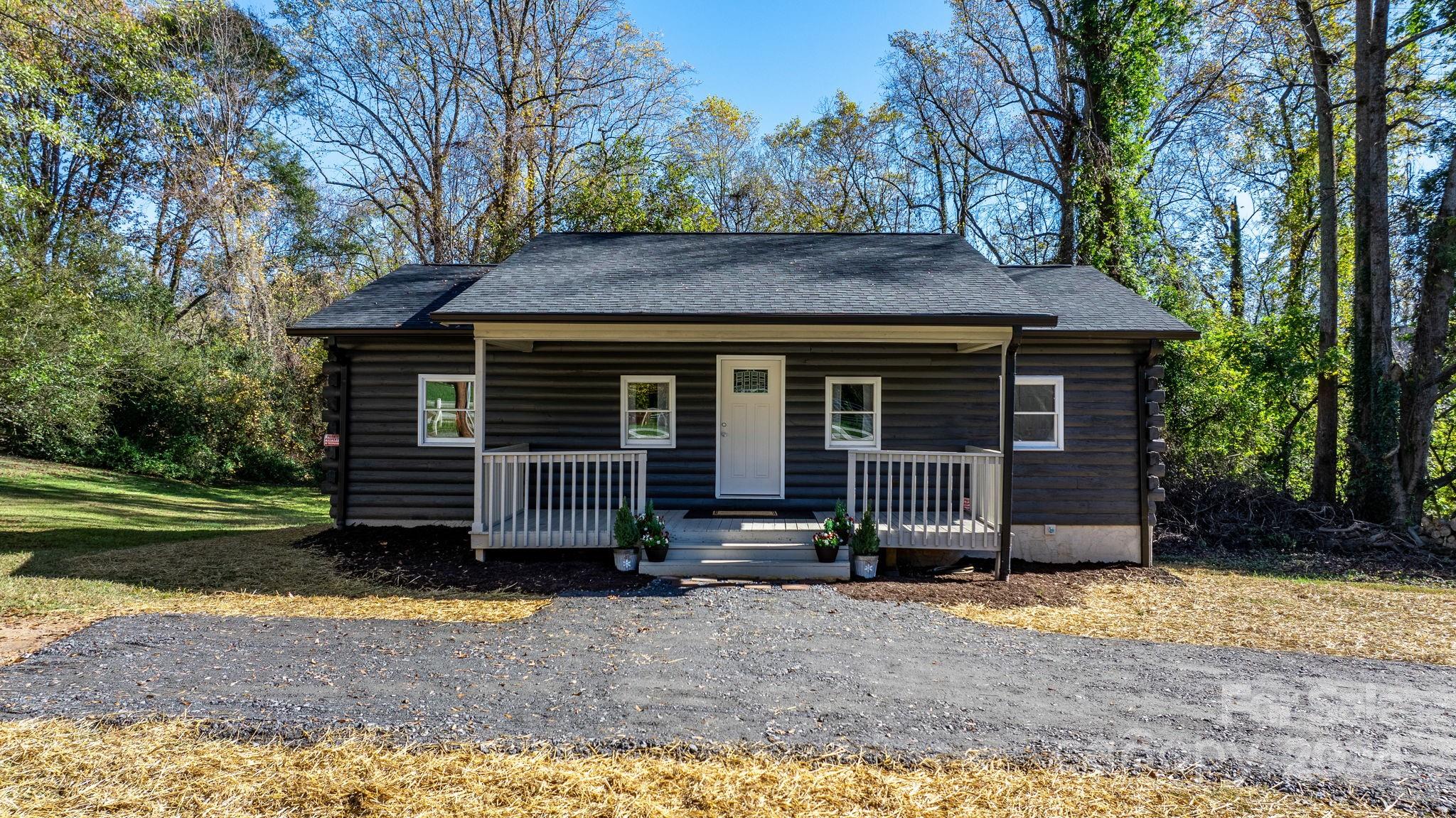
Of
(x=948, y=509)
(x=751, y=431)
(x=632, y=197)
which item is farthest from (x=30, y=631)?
(x=632, y=197)

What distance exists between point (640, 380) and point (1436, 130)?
12800 mm

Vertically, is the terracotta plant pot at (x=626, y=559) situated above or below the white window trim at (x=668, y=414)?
below

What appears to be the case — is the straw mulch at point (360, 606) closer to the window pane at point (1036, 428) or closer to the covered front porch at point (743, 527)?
the covered front porch at point (743, 527)

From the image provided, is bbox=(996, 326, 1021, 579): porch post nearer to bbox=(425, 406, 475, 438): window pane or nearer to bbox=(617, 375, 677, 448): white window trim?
bbox=(617, 375, 677, 448): white window trim

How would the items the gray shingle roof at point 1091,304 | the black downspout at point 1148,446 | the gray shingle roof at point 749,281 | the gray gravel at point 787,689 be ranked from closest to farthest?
1. the gray gravel at point 787,689
2. the gray shingle roof at point 749,281
3. the gray shingle roof at point 1091,304
4. the black downspout at point 1148,446

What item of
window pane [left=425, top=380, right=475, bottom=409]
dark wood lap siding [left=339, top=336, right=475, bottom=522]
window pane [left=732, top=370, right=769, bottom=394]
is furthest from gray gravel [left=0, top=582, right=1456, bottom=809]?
window pane [left=425, top=380, right=475, bottom=409]

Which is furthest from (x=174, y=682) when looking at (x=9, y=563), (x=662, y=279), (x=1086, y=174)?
(x=1086, y=174)

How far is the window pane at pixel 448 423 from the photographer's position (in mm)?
9180

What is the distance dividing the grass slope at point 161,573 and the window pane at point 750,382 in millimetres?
4038

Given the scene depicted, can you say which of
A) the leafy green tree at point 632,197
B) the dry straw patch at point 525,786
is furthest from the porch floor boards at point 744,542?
the leafy green tree at point 632,197

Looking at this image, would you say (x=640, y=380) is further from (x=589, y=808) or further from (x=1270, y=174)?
(x=1270, y=174)

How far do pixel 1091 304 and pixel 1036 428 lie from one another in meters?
1.85

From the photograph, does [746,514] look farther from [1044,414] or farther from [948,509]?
[1044,414]

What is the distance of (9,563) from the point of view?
710 cm
